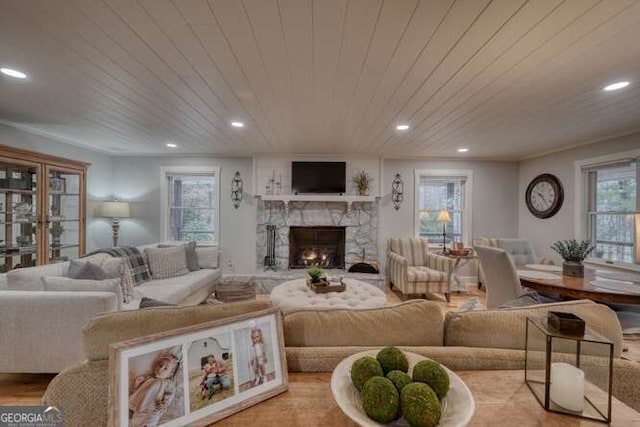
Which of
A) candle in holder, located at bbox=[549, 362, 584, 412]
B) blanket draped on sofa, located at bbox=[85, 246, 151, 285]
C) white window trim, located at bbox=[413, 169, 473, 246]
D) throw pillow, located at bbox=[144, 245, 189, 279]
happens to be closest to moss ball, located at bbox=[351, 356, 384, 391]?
candle in holder, located at bbox=[549, 362, 584, 412]

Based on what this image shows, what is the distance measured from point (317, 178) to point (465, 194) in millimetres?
2730

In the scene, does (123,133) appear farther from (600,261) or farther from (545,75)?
(600,261)

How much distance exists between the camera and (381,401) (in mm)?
700

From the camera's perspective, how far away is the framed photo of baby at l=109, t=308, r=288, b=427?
0.74 metres

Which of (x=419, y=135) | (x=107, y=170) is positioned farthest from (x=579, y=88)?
(x=107, y=170)

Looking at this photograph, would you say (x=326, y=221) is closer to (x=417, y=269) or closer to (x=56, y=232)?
(x=417, y=269)

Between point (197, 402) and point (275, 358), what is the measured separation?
0.25m

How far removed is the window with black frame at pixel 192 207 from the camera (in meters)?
5.23

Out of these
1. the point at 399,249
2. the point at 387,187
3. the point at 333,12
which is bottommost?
the point at 399,249

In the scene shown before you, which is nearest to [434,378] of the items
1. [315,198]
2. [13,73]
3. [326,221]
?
[13,73]

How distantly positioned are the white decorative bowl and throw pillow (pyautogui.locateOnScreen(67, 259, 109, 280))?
239 centimetres

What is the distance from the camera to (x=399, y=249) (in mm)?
4844

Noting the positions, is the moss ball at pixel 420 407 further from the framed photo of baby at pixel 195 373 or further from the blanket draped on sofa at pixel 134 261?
the blanket draped on sofa at pixel 134 261

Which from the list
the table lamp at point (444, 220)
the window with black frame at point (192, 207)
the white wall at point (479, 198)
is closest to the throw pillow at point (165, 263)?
the window with black frame at point (192, 207)
